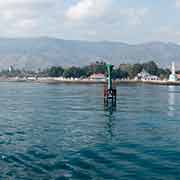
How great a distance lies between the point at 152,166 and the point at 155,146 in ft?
16.7

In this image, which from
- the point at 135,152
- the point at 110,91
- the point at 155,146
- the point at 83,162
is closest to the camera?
the point at 83,162

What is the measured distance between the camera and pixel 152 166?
2077 cm

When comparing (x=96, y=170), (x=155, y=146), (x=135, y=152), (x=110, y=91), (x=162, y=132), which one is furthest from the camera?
(x=110, y=91)

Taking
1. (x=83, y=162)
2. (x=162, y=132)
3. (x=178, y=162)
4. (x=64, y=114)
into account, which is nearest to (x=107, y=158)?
(x=83, y=162)

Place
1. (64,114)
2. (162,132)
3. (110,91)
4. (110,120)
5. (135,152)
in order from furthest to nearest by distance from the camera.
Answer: (110,91) < (64,114) < (110,120) < (162,132) < (135,152)

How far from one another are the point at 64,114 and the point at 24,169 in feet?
85.9

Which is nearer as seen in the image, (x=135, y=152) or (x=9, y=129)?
(x=135, y=152)

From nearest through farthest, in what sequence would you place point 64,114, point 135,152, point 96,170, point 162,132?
point 96,170 < point 135,152 < point 162,132 < point 64,114

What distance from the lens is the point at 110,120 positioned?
4038 centimetres

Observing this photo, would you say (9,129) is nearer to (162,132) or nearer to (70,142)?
(70,142)

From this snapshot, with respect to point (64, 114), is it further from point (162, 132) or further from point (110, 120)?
point (162, 132)

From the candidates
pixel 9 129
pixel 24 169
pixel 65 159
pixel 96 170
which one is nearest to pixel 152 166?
pixel 96 170

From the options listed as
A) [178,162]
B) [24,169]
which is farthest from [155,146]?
[24,169]

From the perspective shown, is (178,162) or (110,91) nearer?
(178,162)
